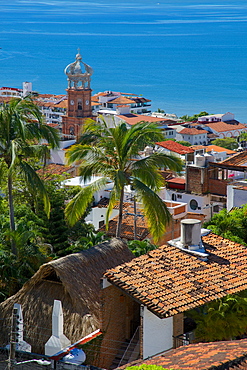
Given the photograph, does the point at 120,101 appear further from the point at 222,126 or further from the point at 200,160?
the point at 200,160

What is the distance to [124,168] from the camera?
1798 cm

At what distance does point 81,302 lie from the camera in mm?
13664

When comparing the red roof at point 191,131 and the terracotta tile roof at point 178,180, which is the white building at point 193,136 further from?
the terracotta tile roof at point 178,180

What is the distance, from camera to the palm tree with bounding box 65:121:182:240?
17.5 meters

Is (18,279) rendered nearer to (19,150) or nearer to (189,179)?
(19,150)

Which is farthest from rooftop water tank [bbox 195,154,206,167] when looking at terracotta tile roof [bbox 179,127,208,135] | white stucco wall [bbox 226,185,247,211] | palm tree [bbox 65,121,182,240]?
terracotta tile roof [bbox 179,127,208,135]

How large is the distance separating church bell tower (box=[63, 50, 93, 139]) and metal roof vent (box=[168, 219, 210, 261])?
213 feet

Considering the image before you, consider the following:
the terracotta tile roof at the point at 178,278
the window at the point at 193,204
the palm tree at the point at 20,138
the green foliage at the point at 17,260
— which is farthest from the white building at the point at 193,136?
the terracotta tile roof at the point at 178,278

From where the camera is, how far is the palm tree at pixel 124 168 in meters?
17.5

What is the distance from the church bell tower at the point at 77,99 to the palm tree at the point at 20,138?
202 ft

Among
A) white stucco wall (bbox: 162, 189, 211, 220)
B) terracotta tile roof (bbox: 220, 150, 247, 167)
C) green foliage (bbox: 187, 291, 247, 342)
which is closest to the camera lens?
green foliage (bbox: 187, 291, 247, 342)

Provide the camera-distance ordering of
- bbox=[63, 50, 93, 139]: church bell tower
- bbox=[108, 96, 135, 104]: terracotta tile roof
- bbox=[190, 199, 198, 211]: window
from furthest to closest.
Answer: bbox=[108, 96, 135, 104]: terracotta tile roof < bbox=[63, 50, 93, 139]: church bell tower < bbox=[190, 199, 198, 211]: window

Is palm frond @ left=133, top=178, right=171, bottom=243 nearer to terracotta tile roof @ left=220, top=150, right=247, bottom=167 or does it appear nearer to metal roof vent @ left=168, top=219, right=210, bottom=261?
metal roof vent @ left=168, top=219, right=210, bottom=261

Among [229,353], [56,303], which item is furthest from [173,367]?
[56,303]
